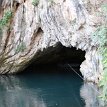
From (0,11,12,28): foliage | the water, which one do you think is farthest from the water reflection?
(0,11,12,28): foliage

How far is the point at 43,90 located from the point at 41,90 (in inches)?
2.8

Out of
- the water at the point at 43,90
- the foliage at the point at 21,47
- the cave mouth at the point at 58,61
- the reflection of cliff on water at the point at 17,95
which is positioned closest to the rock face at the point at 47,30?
the foliage at the point at 21,47

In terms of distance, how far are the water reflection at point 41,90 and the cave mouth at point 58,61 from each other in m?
1.09

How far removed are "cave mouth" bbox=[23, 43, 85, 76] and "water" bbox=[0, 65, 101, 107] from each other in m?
0.62

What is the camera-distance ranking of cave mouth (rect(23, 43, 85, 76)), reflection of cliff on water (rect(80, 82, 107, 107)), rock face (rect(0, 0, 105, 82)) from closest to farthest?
reflection of cliff on water (rect(80, 82, 107, 107))
rock face (rect(0, 0, 105, 82))
cave mouth (rect(23, 43, 85, 76))

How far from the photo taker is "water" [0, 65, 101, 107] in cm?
1009

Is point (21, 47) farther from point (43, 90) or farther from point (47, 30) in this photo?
point (43, 90)

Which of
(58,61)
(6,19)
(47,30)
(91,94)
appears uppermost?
(6,19)

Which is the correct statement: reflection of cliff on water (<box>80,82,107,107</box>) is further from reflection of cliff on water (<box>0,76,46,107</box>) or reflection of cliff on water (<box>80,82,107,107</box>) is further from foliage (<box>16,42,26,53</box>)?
foliage (<box>16,42,26,53</box>)

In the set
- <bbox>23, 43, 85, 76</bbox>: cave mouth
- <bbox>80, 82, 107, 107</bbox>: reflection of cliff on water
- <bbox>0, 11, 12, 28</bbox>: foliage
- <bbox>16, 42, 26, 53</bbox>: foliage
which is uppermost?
<bbox>0, 11, 12, 28</bbox>: foliage

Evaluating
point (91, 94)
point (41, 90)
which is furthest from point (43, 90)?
point (91, 94)

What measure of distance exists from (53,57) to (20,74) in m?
1.82

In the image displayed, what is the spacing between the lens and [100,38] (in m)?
9.34

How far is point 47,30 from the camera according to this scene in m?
12.1
